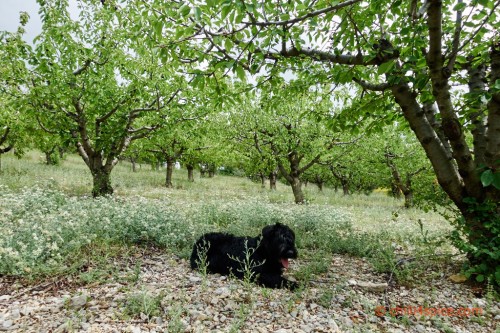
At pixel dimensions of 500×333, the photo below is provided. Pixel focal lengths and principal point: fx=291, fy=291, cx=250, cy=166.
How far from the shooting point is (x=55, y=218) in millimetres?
6648

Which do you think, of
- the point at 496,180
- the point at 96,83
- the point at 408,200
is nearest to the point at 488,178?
the point at 496,180

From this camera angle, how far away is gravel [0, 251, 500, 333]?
385 centimetres

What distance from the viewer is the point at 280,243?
5250mm

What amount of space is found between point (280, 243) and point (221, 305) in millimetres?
1477

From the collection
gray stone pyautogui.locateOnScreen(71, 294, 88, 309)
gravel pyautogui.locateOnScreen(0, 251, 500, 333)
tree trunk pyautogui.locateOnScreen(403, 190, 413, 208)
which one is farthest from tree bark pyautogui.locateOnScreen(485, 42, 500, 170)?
tree trunk pyautogui.locateOnScreen(403, 190, 413, 208)

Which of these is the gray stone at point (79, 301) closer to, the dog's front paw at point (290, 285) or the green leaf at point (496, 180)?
the dog's front paw at point (290, 285)

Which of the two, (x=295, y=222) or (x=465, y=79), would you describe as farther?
(x=295, y=222)

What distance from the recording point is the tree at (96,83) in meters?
11.0

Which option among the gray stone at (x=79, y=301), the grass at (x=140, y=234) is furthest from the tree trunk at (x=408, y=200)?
the gray stone at (x=79, y=301)

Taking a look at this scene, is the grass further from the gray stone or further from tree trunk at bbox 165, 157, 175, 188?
tree trunk at bbox 165, 157, 175, 188

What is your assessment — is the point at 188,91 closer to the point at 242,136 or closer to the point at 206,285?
the point at 242,136

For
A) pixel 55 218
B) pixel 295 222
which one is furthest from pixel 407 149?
pixel 55 218

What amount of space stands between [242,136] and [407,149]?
12547 mm

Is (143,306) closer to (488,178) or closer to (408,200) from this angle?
(488,178)
